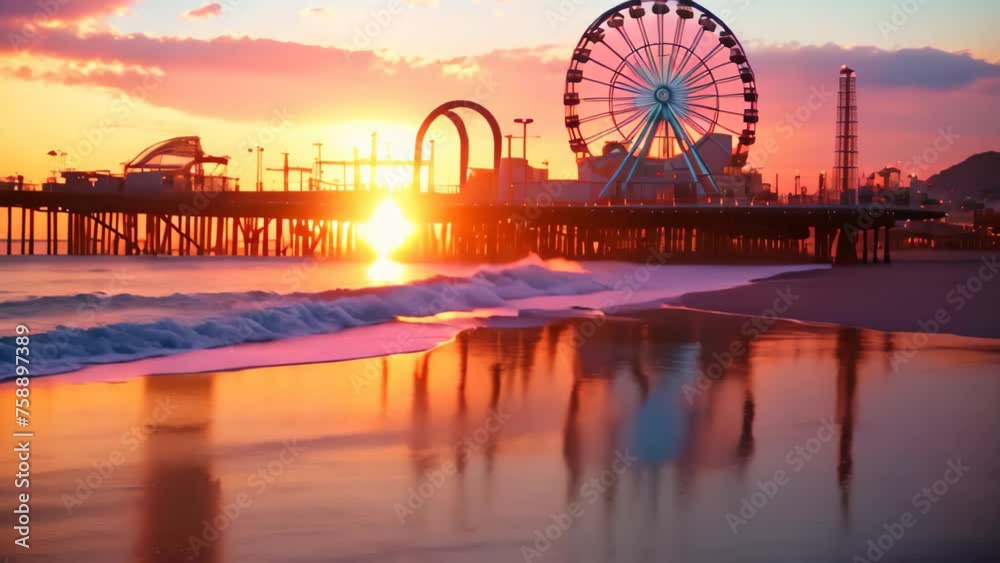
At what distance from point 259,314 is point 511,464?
11.6m

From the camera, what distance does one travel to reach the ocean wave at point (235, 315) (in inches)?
533

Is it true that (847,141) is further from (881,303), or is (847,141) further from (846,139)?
(881,303)

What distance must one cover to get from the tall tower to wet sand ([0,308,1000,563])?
6024 cm

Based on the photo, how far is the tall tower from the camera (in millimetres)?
69438

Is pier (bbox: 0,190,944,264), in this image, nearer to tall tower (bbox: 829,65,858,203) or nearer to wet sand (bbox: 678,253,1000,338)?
tall tower (bbox: 829,65,858,203)

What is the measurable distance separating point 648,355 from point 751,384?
3.07m

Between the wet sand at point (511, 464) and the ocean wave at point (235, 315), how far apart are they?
2209mm

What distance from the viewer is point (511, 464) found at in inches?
295

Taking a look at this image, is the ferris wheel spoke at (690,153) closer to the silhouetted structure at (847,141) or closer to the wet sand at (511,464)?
the silhouetted structure at (847,141)

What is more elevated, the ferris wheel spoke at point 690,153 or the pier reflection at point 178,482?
the ferris wheel spoke at point 690,153

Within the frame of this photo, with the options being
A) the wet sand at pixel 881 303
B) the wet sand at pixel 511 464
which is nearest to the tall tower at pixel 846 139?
the wet sand at pixel 881 303

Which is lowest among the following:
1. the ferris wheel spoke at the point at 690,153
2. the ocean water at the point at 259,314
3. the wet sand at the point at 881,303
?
the ocean water at the point at 259,314

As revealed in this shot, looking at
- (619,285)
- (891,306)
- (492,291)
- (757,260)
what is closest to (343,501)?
(891,306)

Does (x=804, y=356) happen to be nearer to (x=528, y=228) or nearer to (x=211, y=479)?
(x=211, y=479)
